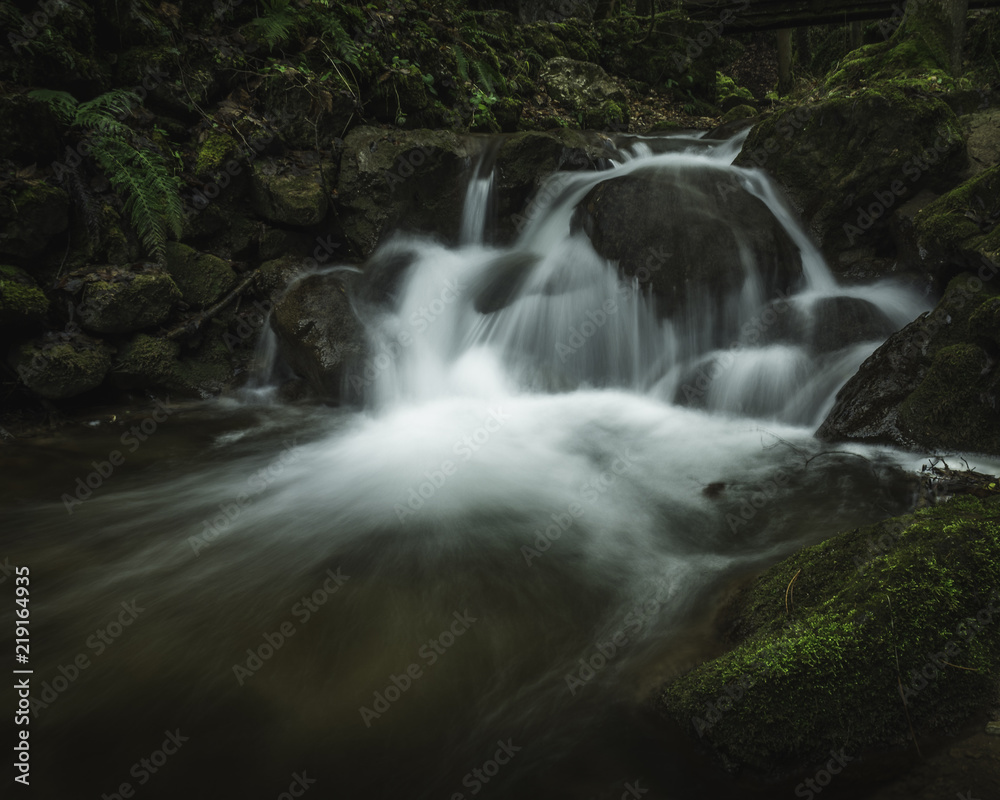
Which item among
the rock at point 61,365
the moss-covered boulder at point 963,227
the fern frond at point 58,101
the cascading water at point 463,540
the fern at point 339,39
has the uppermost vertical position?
the fern at point 339,39

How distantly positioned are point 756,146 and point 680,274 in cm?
308

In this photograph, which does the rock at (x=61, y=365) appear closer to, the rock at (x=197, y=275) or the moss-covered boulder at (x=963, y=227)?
the rock at (x=197, y=275)

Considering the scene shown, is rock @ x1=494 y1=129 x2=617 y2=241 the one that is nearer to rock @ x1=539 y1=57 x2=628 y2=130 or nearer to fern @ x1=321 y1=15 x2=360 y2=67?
fern @ x1=321 y1=15 x2=360 y2=67

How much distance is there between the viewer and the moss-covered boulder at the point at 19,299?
5.30 m

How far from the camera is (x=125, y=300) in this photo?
5.96 m

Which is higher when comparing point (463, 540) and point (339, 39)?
point (339, 39)

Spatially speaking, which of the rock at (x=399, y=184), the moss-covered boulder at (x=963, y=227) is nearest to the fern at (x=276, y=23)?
the rock at (x=399, y=184)

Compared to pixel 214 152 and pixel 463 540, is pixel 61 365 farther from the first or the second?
pixel 463 540

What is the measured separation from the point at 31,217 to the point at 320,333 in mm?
2914

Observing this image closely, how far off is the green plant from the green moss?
578mm

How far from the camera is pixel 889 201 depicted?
6.73 meters

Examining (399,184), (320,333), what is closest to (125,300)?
(320,333)

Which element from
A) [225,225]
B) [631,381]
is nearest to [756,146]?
[631,381]

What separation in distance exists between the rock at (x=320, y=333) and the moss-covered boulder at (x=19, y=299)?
2211mm
